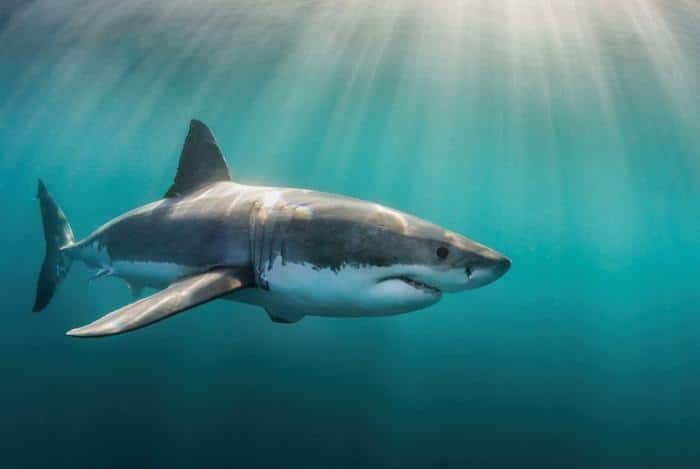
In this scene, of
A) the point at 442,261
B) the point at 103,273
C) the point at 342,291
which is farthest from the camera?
the point at 103,273

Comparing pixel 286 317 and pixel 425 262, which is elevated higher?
pixel 425 262

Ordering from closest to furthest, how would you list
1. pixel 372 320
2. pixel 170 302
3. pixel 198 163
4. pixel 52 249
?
pixel 170 302 → pixel 198 163 → pixel 52 249 → pixel 372 320

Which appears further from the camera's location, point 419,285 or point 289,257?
point 289,257

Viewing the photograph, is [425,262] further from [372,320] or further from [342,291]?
[372,320]

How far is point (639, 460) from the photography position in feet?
27.8

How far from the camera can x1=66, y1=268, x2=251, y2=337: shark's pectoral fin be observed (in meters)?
2.86

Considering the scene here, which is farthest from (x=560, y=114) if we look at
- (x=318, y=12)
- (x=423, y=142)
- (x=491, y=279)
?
(x=491, y=279)

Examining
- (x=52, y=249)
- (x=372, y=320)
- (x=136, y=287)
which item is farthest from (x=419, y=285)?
(x=372, y=320)

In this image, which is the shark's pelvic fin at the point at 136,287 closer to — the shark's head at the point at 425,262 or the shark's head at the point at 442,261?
→ the shark's head at the point at 425,262

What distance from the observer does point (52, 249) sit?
7.68 meters

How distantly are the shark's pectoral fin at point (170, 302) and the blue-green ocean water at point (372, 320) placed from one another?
478cm

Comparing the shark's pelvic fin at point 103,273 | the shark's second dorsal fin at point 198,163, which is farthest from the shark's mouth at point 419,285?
the shark's pelvic fin at point 103,273

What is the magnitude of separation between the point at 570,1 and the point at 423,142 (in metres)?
32.0

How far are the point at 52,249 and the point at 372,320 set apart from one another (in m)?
9.96
